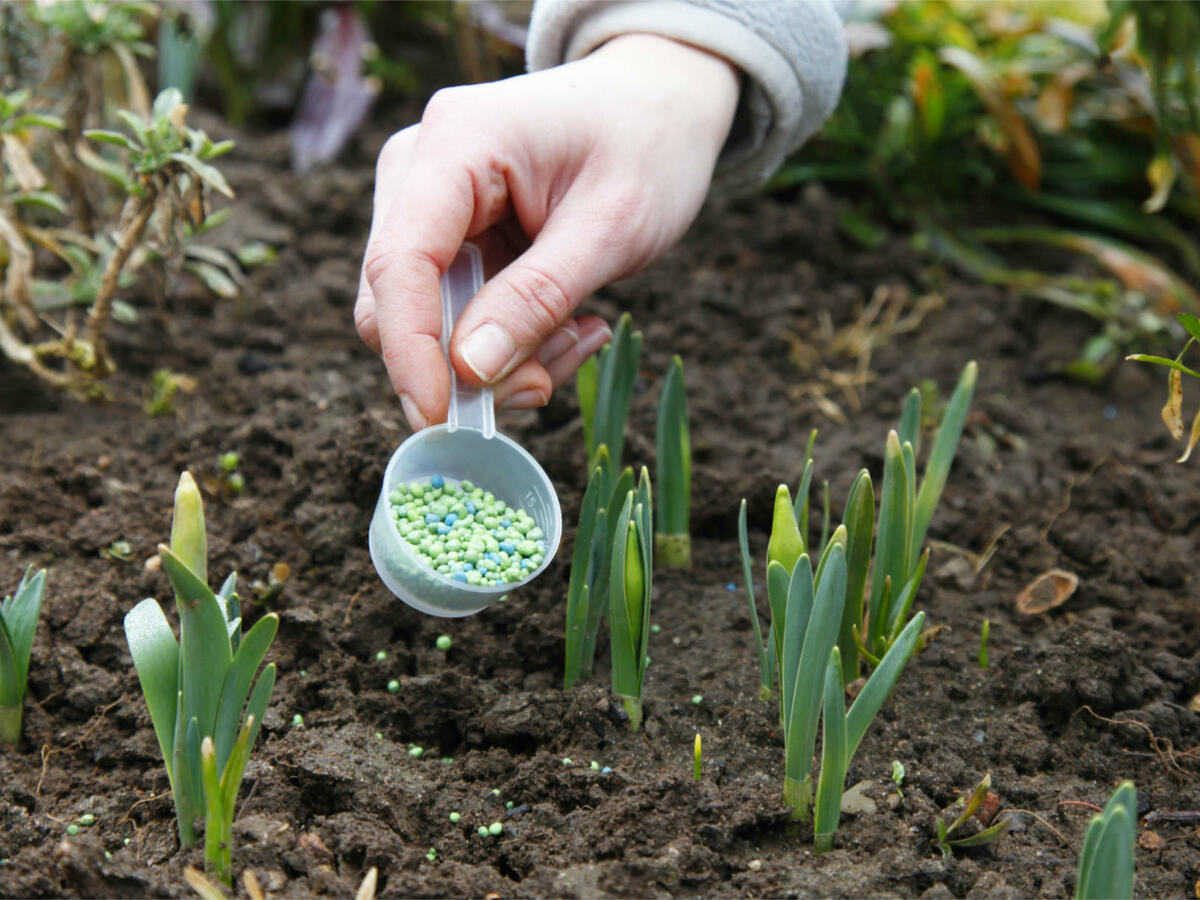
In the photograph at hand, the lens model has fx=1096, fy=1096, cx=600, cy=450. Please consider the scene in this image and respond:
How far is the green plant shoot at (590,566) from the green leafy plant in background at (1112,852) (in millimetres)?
765

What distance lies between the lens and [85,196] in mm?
2691

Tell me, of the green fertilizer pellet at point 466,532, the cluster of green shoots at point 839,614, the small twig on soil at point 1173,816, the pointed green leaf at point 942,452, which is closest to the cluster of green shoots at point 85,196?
the green fertilizer pellet at point 466,532

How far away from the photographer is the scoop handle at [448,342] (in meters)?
1.71

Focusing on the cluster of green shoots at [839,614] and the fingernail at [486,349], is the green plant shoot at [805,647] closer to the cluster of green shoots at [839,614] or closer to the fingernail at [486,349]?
the cluster of green shoots at [839,614]

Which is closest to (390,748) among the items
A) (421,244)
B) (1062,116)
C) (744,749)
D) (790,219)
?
(744,749)

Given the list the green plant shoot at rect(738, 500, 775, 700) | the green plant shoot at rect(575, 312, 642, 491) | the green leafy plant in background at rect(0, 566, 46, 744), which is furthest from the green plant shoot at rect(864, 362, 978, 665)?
the green leafy plant in background at rect(0, 566, 46, 744)

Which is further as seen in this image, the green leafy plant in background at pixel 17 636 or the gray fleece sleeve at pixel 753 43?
the gray fleece sleeve at pixel 753 43

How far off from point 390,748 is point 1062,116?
281cm

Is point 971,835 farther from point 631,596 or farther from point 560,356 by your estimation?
point 560,356

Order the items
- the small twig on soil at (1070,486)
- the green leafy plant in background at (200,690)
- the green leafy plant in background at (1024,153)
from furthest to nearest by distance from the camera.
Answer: the green leafy plant in background at (1024,153)
the small twig on soil at (1070,486)
the green leafy plant in background at (200,690)

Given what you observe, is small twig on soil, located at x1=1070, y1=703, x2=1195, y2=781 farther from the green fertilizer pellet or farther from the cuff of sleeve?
the cuff of sleeve

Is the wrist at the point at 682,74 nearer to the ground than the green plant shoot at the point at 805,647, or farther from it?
farther from it

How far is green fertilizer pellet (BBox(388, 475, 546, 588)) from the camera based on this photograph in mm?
1627

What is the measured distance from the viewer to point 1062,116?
3328mm
